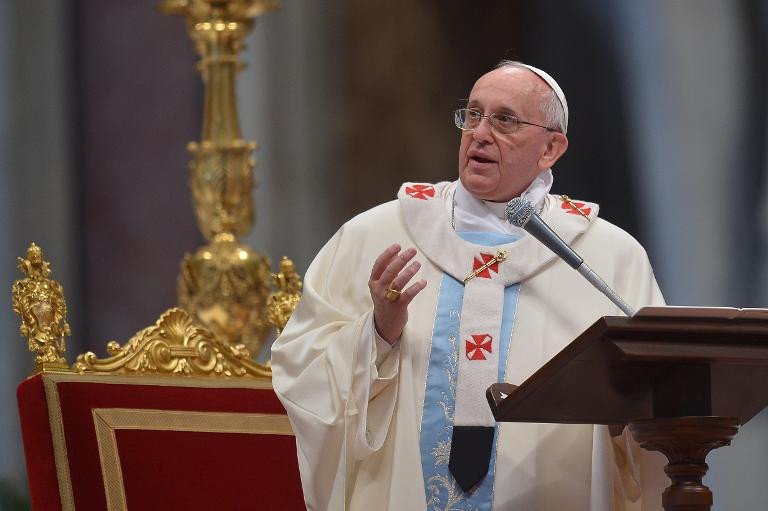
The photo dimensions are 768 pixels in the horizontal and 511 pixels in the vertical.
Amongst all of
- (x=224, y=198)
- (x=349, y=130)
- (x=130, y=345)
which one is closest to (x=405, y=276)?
(x=130, y=345)

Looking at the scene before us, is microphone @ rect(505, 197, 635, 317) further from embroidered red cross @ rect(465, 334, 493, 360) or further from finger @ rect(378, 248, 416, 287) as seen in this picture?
embroidered red cross @ rect(465, 334, 493, 360)

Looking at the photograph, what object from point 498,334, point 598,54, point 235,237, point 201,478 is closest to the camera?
point 498,334

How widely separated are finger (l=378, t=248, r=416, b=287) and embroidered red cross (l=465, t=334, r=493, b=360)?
42cm

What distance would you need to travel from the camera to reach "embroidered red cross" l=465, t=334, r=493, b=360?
14.4 ft

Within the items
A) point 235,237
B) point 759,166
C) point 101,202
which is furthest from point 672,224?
point 101,202

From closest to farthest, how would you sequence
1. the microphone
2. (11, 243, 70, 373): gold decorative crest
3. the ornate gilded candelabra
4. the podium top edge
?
the podium top edge → the microphone → (11, 243, 70, 373): gold decorative crest → the ornate gilded candelabra

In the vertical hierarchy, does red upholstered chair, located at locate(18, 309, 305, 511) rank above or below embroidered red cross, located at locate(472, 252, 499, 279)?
below

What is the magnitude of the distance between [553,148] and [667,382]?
1.00 m

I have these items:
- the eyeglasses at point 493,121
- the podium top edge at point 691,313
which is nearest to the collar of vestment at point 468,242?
the eyeglasses at point 493,121

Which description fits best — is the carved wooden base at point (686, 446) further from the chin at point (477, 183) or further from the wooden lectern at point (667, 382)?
the chin at point (477, 183)

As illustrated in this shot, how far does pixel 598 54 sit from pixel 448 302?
300 cm

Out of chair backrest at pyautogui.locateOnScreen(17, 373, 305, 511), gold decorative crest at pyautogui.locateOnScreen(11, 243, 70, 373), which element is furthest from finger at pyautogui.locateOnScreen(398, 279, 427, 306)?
gold decorative crest at pyautogui.locateOnScreen(11, 243, 70, 373)

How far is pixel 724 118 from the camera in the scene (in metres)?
6.99

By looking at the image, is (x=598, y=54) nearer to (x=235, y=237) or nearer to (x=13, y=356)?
(x=235, y=237)
